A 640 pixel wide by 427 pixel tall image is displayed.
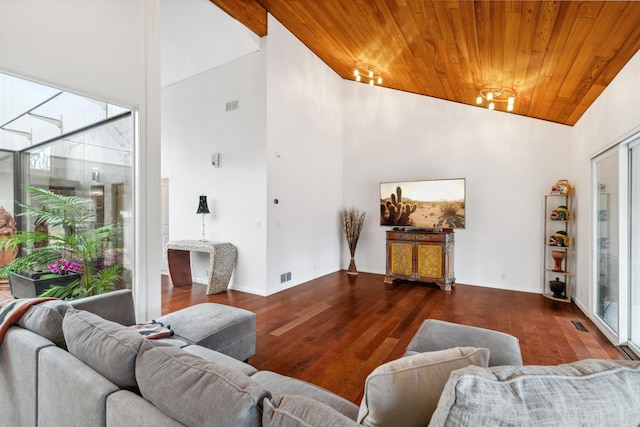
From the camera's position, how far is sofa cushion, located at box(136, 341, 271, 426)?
90 cm

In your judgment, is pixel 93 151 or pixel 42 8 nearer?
pixel 42 8

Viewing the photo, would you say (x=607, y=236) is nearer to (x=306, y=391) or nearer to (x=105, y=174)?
(x=306, y=391)

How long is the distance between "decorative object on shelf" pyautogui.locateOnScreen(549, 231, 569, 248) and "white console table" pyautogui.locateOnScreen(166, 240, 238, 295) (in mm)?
4943

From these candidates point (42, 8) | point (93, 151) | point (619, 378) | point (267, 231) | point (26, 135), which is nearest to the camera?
point (619, 378)

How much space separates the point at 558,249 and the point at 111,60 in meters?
6.29

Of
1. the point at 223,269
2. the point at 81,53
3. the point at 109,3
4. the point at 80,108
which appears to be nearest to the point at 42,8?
the point at 81,53

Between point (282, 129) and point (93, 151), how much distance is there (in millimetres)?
2790

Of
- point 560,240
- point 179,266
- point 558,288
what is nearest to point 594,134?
point 560,240

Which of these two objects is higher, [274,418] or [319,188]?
[319,188]

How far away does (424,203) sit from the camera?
5625 millimetres

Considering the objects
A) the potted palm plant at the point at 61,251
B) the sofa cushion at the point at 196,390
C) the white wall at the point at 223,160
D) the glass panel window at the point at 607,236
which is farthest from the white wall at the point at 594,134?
the potted palm plant at the point at 61,251

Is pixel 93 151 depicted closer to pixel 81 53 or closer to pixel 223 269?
Answer: pixel 81 53

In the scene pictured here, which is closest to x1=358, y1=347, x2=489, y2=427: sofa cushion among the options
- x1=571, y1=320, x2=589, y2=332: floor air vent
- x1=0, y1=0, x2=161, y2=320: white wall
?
x1=0, y1=0, x2=161, y2=320: white wall

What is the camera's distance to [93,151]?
2.86 meters
